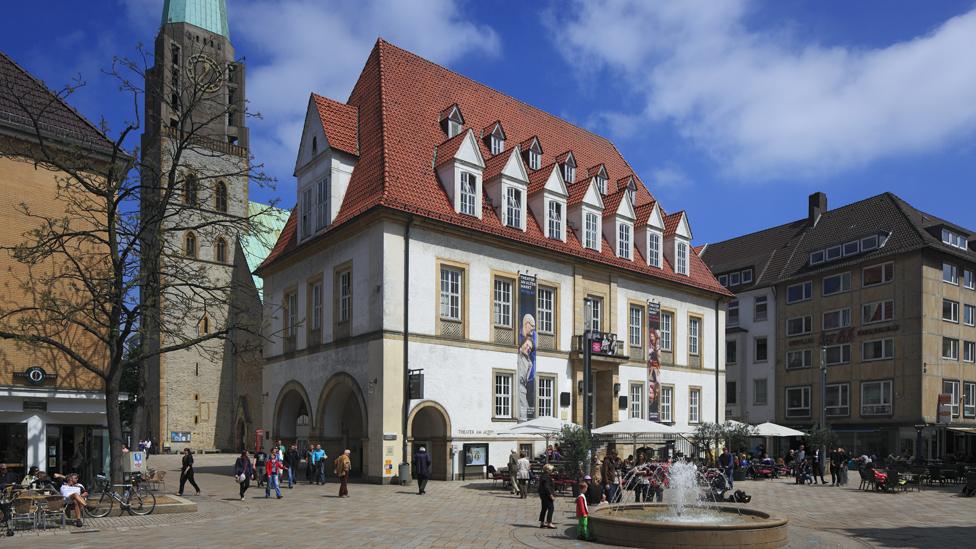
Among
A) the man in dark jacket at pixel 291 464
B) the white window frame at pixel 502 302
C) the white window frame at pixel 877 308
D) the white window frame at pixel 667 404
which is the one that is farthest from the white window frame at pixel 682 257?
the man in dark jacket at pixel 291 464

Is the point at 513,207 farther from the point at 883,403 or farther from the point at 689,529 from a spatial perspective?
the point at 883,403

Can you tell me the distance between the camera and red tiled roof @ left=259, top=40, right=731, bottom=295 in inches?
1340

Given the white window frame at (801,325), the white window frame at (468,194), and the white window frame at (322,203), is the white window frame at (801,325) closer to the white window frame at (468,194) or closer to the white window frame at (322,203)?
the white window frame at (468,194)

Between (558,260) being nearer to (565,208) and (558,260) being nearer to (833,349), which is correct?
(565,208)

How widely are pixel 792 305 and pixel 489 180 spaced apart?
103 ft

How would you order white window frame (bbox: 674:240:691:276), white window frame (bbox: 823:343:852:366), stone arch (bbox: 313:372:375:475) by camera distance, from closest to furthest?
stone arch (bbox: 313:372:375:475), white window frame (bbox: 674:240:691:276), white window frame (bbox: 823:343:852:366)

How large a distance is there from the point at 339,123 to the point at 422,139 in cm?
353

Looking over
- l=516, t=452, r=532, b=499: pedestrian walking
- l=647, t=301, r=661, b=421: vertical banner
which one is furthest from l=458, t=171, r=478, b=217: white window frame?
l=647, t=301, r=661, b=421: vertical banner

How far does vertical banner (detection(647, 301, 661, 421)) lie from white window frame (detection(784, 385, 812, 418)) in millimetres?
19462

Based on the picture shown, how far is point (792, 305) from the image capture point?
60.1m

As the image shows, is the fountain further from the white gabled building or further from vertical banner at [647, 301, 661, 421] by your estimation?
vertical banner at [647, 301, 661, 421]

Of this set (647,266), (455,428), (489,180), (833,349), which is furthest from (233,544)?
(833,349)

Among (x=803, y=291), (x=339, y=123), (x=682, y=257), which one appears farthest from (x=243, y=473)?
(x=803, y=291)

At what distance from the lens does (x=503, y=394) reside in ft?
117
